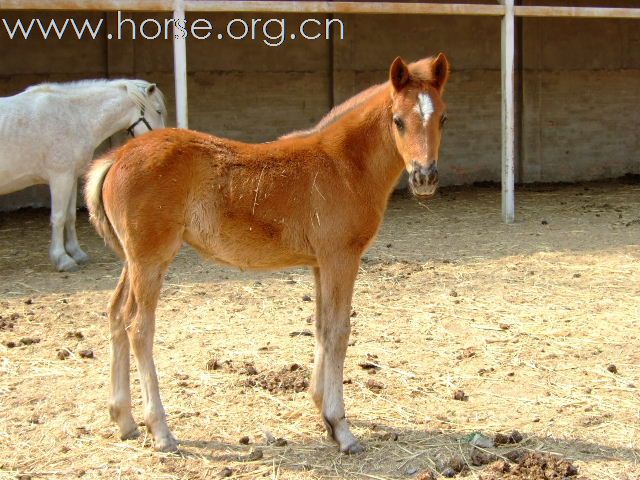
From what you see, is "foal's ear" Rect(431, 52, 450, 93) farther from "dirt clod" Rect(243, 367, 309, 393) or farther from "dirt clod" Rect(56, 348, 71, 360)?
"dirt clod" Rect(56, 348, 71, 360)

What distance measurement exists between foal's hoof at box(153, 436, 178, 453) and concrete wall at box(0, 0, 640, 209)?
8.27 m

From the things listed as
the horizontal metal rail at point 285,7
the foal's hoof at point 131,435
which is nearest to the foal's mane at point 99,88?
the horizontal metal rail at point 285,7

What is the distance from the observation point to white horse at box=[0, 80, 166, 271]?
7.48 metres

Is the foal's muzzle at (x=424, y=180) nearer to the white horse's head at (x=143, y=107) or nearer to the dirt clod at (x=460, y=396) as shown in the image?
the dirt clod at (x=460, y=396)

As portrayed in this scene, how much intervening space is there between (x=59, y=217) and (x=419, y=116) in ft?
16.4

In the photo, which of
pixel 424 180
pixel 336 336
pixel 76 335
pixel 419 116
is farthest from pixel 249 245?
pixel 76 335

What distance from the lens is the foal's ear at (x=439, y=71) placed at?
3715 millimetres

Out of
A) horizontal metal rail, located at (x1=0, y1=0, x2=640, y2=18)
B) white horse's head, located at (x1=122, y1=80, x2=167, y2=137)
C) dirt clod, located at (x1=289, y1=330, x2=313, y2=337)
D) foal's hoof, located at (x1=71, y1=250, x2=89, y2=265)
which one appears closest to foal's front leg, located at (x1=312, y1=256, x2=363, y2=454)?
dirt clod, located at (x1=289, y1=330, x2=313, y2=337)

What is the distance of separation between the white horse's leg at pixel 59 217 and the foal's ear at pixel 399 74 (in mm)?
4817

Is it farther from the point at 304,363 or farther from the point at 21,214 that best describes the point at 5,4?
the point at 304,363

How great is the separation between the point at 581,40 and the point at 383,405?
1132 centimetres

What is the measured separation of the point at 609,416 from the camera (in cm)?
410

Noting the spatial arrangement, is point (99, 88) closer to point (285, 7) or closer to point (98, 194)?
point (285, 7)

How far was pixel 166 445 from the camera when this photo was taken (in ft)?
12.2
